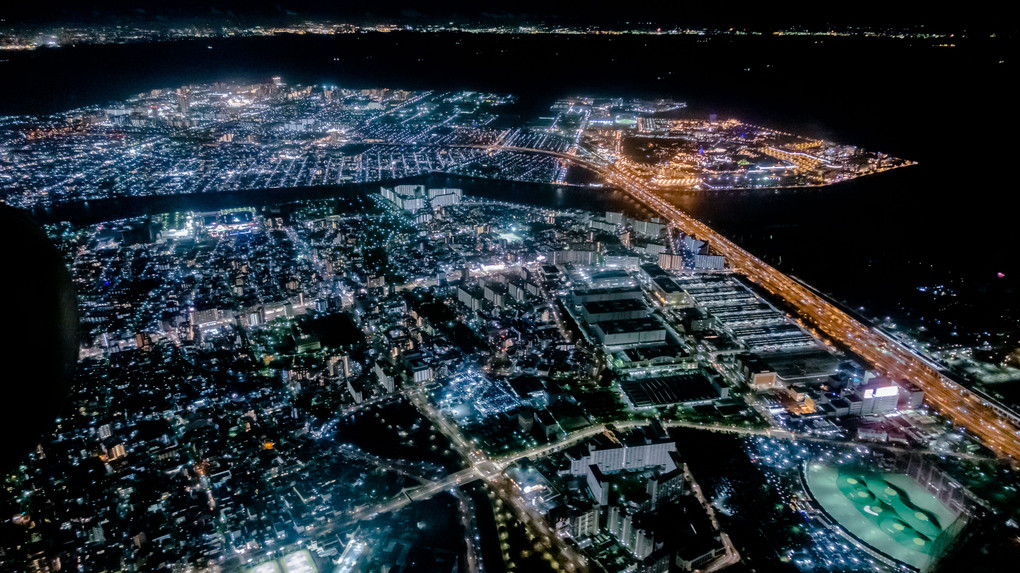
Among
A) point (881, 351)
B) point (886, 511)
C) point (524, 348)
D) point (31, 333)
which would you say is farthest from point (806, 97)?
point (31, 333)

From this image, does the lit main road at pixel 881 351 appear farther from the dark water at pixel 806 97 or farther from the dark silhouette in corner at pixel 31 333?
the dark silhouette in corner at pixel 31 333

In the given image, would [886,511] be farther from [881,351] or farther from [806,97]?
[806,97]

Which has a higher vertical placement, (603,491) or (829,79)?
(829,79)

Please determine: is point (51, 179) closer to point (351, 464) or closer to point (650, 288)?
point (351, 464)

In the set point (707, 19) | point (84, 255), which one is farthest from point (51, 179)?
point (707, 19)

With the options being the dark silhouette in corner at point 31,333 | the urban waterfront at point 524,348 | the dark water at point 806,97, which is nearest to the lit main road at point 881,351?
the urban waterfront at point 524,348

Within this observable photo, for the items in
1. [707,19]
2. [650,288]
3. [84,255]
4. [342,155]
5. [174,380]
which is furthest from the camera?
[707,19]

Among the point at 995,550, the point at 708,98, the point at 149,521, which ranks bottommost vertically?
the point at 149,521
